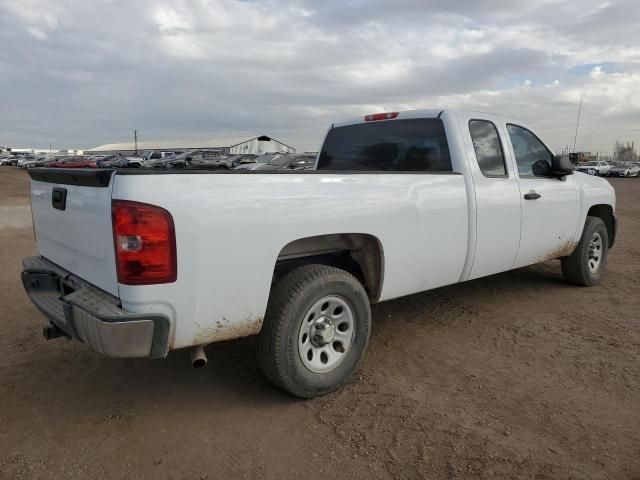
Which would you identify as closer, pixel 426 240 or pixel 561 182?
pixel 426 240

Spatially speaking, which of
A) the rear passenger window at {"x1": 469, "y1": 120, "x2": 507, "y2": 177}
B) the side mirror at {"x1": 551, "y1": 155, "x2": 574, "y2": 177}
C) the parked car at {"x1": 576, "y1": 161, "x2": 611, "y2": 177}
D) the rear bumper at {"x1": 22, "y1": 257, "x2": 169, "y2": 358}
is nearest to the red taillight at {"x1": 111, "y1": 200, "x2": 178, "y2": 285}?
the rear bumper at {"x1": 22, "y1": 257, "x2": 169, "y2": 358}

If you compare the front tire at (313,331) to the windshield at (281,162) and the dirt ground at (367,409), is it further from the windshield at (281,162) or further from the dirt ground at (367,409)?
the windshield at (281,162)

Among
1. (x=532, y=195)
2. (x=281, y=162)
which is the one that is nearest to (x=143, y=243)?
(x=532, y=195)

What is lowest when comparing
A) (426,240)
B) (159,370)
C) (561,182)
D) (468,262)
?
(159,370)

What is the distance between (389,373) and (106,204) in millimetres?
2309

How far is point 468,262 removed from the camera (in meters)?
4.14

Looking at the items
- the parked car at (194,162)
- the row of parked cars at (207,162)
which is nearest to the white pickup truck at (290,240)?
the row of parked cars at (207,162)

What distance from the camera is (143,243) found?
246cm

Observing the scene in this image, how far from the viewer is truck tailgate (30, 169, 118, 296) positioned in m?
2.58

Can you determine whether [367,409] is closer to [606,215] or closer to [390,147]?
[390,147]

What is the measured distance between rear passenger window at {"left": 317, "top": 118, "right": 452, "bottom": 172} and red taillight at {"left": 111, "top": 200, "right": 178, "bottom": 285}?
2580 millimetres

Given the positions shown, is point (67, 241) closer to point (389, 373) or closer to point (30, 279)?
point (30, 279)

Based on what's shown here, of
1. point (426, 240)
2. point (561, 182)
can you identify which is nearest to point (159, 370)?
point (426, 240)

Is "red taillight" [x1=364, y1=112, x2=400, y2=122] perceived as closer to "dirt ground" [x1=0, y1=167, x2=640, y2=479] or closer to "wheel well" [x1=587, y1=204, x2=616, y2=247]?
"dirt ground" [x1=0, y1=167, x2=640, y2=479]
